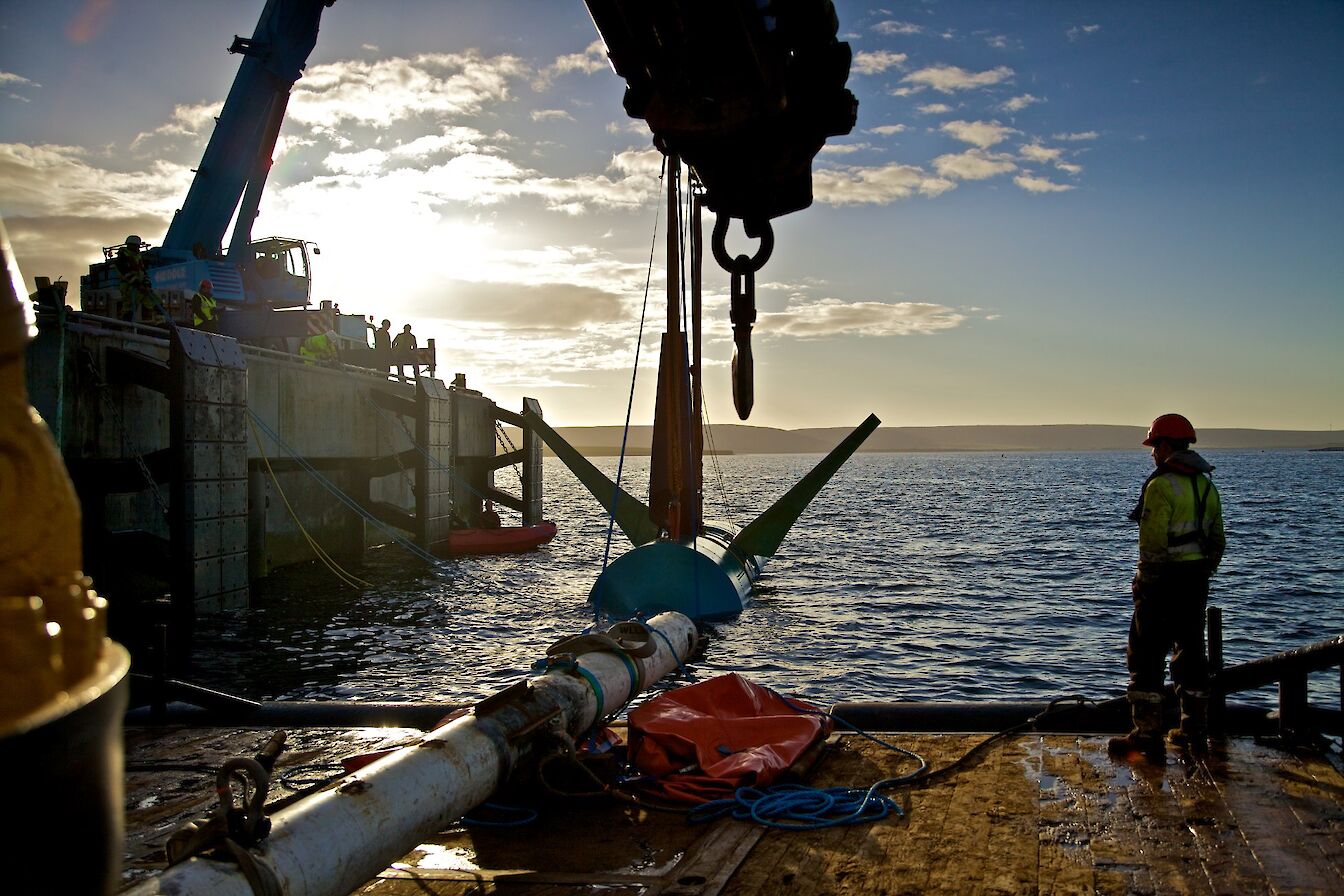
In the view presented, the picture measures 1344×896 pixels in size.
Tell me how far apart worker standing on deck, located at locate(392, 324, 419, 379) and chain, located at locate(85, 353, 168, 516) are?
14.3m

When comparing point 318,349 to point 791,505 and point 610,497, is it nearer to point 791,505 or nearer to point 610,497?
point 610,497

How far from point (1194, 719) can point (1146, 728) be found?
486 millimetres

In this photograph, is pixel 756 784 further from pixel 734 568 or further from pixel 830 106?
pixel 734 568

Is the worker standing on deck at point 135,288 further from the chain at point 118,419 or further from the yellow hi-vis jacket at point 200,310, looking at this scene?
the chain at point 118,419

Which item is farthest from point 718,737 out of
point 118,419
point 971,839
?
point 118,419

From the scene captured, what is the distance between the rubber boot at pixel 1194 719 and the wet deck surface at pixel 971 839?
0.14 m

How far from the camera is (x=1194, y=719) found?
6.77 m

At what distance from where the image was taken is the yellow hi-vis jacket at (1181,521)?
22.3ft

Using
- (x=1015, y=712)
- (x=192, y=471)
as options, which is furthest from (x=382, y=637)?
(x=1015, y=712)

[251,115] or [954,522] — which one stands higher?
[251,115]

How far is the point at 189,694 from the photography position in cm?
830

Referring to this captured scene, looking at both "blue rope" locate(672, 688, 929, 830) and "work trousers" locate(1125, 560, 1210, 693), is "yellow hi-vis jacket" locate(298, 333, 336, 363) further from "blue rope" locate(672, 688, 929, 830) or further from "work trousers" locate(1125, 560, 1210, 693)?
"work trousers" locate(1125, 560, 1210, 693)

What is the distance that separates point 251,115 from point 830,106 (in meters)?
24.8

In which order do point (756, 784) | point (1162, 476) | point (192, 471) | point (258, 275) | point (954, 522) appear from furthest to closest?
point (954, 522)
point (258, 275)
point (192, 471)
point (1162, 476)
point (756, 784)
